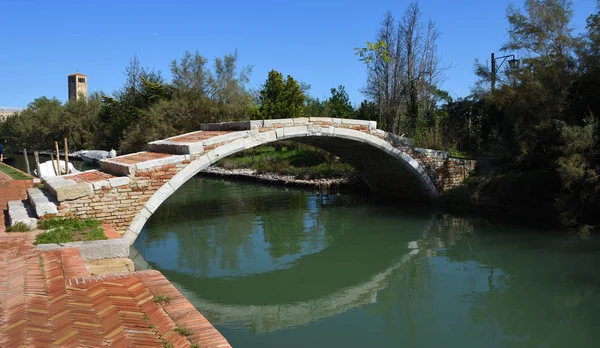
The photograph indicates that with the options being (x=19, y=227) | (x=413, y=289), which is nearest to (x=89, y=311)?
(x=19, y=227)

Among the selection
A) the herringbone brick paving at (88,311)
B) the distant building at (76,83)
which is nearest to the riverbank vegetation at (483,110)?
the herringbone brick paving at (88,311)

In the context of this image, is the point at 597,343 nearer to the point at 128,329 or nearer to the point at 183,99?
the point at 128,329

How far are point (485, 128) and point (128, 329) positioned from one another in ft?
47.0

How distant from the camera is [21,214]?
6.61m

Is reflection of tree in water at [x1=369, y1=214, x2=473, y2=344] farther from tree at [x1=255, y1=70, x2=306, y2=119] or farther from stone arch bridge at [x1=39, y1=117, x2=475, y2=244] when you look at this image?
tree at [x1=255, y1=70, x2=306, y2=119]

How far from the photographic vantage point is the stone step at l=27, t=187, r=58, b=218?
653 cm

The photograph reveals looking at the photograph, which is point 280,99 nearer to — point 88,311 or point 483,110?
point 483,110

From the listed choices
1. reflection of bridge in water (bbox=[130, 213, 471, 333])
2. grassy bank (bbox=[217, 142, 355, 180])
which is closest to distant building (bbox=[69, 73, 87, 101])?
grassy bank (bbox=[217, 142, 355, 180])

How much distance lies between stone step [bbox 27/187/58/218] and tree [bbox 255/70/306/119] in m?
12.6

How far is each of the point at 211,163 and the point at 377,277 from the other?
12.1ft

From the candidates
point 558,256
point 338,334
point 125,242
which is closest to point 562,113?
point 558,256

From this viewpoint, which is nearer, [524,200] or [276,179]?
[524,200]

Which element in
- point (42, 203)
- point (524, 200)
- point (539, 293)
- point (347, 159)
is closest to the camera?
point (539, 293)

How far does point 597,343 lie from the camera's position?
15.8ft
